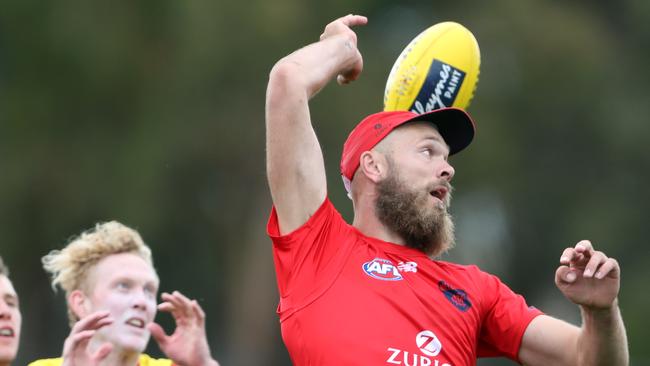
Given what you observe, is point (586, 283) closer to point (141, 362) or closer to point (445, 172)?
point (445, 172)

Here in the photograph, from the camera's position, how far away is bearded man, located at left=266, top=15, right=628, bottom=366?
5656mm

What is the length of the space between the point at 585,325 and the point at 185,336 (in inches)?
71.7

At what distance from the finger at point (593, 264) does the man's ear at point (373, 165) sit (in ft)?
3.61

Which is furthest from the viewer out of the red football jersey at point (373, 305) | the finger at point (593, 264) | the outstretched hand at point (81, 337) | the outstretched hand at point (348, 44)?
the outstretched hand at point (348, 44)

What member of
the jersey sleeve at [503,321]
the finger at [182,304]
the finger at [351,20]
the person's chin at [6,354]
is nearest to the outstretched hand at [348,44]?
the finger at [351,20]

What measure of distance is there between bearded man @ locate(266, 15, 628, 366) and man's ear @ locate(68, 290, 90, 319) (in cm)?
184

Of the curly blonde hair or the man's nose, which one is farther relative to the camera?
the curly blonde hair

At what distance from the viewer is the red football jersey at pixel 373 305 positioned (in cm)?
562

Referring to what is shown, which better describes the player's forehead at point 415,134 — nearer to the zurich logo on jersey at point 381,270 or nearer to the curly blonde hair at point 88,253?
the zurich logo on jersey at point 381,270

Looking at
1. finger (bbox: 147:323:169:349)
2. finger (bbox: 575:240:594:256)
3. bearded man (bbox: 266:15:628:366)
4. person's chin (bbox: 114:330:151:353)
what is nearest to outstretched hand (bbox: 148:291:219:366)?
finger (bbox: 147:323:169:349)

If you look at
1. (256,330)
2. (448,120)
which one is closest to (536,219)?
(256,330)

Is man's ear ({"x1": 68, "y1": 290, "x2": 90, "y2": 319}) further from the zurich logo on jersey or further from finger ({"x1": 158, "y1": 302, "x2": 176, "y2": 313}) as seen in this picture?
the zurich logo on jersey

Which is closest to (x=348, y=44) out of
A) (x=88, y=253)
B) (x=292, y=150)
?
(x=292, y=150)

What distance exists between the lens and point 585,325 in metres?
5.86
